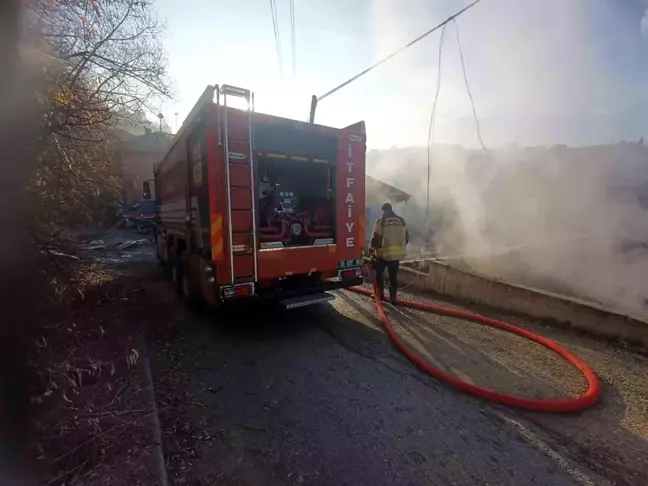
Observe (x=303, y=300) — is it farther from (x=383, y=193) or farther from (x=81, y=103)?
(x=383, y=193)

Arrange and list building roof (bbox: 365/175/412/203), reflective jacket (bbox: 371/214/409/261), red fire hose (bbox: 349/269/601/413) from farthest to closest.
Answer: building roof (bbox: 365/175/412/203), reflective jacket (bbox: 371/214/409/261), red fire hose (bbox: 349/269/601/413)

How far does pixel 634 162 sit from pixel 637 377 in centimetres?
1875

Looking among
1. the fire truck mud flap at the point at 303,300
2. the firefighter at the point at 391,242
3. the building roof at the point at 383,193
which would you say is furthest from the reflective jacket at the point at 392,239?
the building roof at the point at 383,193

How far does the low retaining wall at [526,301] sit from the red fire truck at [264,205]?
2270 millimetres

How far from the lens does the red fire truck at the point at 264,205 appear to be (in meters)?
4.17

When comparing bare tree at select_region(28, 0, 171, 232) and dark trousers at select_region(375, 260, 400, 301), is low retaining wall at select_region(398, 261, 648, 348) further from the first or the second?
bare tree at select_region(28, 0, 171, 232)

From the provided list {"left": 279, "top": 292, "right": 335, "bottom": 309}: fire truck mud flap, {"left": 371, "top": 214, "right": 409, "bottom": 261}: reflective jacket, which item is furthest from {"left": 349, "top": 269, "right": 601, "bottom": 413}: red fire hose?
{"left": 371, "top": 214, "right": 409, "bottom": 261}: reflective jacket

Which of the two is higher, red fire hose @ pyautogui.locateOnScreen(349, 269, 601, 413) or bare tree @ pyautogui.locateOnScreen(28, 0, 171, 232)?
bare tree @ pyautogui.locateOnScreen(28, 0, 171, 232)

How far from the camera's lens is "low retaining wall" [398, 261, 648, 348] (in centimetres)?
424

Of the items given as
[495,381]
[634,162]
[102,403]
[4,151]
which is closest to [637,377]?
[495,381]

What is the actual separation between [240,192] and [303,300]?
1742 millimetres

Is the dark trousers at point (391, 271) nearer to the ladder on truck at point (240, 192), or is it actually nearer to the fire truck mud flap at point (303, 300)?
the fire truck mud flap at point (303, 300)

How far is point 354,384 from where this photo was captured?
3.31 meters

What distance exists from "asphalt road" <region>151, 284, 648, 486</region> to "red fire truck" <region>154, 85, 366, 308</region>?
854 mm
